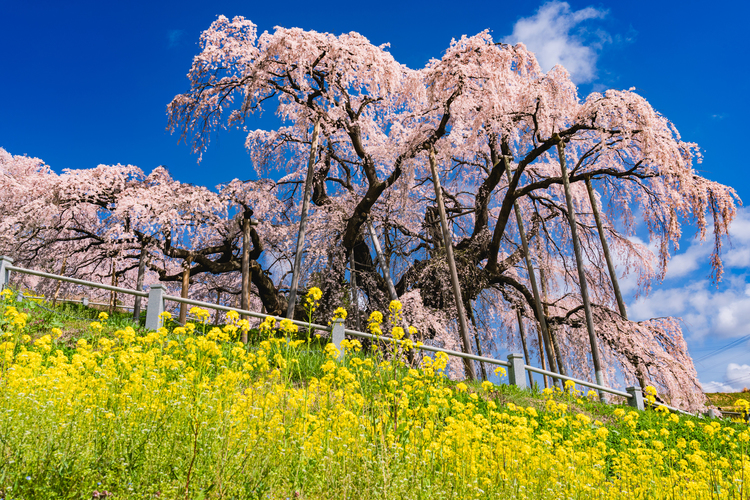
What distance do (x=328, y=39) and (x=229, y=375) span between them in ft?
41.0

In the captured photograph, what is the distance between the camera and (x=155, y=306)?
9141mm

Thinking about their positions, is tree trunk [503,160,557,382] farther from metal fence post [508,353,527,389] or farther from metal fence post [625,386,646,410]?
metal fence post [508,353,527,389]

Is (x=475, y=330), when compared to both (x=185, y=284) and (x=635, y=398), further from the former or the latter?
(x=185, y=284)

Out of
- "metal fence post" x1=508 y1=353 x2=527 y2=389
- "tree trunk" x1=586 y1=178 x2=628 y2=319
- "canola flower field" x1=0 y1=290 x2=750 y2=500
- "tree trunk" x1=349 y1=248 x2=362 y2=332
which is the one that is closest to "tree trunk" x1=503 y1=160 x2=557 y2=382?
"tree trunk" x1=586 y1=178 x2=628 y2=319

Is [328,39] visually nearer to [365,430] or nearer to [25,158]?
[365,430]

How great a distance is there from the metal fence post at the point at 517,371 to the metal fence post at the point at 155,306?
7.11 metres

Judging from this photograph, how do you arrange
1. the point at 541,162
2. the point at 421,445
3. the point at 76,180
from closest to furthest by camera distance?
the point at 421,445
the point at 76,180
the point at 541,162

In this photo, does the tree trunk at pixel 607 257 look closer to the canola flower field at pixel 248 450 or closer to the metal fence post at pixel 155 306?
the canola flower field at pixel 248 450

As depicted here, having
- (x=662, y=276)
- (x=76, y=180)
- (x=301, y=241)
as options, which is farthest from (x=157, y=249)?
(x=662, y=276)

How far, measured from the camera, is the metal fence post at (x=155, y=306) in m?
9.04

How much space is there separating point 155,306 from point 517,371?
7.39 m

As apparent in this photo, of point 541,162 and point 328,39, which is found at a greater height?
point 328,39

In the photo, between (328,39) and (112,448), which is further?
(328,39)

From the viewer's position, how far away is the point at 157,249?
15570mm
